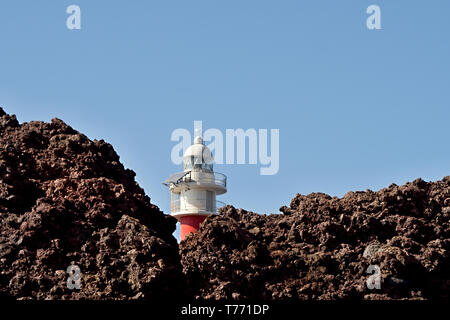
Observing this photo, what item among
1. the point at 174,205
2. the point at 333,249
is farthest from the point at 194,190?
the point at 333,249

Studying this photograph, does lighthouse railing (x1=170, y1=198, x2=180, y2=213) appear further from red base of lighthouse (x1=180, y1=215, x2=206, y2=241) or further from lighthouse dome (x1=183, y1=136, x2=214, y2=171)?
lighthouse dome (x1=183, y1=136, x2=214, y2=171)

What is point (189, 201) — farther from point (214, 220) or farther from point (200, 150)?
point (214, 220)

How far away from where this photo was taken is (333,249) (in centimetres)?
1409

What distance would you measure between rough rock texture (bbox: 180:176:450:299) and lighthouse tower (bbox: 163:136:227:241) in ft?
87.5

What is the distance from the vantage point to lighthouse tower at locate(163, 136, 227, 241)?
1655 inches

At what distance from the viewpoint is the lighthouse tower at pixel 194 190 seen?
42.0m

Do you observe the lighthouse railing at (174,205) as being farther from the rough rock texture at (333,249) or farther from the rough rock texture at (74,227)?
the rough rock texture at (74,227)

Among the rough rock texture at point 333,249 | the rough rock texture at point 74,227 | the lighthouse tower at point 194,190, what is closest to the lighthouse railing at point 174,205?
the lighthouse tower at point 194,190

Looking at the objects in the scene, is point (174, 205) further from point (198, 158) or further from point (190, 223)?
point (198, 158)

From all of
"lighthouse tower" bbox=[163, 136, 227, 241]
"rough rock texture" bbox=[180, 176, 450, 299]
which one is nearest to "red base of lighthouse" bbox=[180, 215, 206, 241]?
"lighthouse tower" bbox=[163, 136, 227, 241]

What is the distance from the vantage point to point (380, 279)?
→ 42.9 feet

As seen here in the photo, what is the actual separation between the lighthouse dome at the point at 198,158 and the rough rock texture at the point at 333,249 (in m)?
28.1
